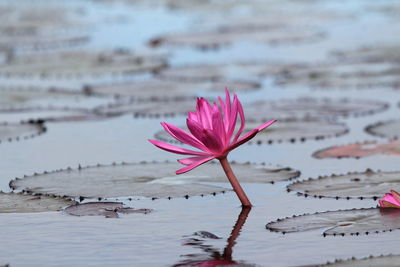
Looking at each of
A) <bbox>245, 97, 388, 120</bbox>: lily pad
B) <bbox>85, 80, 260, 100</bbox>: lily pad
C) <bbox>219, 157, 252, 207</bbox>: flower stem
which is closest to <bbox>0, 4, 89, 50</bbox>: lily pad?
<bbox>85, 80, 260, 100</bbox>: lily pad

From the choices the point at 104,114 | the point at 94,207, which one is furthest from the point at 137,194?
the point at 104,114

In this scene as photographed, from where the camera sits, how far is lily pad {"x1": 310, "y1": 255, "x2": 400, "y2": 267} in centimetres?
321

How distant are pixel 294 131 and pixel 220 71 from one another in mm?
2799

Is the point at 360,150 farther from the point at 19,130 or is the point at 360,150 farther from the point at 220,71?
the point at 220,71

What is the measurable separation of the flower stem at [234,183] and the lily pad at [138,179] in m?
0.26

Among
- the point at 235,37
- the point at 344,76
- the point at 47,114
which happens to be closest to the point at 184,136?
the point at 47,114

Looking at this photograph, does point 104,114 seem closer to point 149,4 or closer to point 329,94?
point 329,94

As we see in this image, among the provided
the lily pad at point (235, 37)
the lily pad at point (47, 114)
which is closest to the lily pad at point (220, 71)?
the lily pad at point (47, 114)

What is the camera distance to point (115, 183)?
461 centimetres

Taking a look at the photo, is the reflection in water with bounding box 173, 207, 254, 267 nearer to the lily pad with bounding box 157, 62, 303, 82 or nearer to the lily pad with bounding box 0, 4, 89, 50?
the lily pad with bounding box 157, 62, 303, 82

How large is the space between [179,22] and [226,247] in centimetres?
1059

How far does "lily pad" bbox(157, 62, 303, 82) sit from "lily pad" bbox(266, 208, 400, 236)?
4.39 metres

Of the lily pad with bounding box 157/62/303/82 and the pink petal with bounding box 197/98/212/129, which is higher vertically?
the lily pad with bounding box 157/62/303/82

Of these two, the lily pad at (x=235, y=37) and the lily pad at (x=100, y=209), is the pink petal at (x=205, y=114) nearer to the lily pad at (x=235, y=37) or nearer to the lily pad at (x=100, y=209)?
the lily pad at (x=100, y=209)
